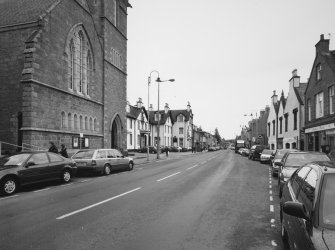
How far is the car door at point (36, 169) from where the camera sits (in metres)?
11.3

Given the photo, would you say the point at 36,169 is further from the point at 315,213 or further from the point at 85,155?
the point at 315,213

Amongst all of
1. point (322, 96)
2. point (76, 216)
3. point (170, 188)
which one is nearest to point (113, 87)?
point (322, 96)

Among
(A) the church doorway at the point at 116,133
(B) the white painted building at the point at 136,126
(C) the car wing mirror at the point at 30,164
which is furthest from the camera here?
(B) the white painted building at the point at 136,126

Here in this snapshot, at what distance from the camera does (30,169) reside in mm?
11500

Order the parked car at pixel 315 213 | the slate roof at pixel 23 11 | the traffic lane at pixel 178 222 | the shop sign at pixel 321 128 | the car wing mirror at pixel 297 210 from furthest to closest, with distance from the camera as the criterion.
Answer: the shop sign at pixel 321 128
the slate roof at pixel 23 11
the traffic lane at pixel 178 222
the car wing mirror at pixel 297 210
the parked car at pixel 315 213

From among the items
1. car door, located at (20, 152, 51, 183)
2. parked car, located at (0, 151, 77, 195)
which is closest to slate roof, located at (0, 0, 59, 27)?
parked car, located at (0, 151, 77, 195)

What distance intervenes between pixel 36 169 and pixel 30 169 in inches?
11.9

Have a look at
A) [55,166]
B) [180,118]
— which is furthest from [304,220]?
[180,118]

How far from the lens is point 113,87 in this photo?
3269 cm

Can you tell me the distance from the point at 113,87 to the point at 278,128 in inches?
1067

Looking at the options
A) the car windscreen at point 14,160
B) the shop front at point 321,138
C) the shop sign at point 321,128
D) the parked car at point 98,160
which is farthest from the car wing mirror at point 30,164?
the shop sign at point 321,128

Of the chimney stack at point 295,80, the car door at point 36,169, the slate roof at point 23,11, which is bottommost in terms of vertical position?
the car door at point 36,169

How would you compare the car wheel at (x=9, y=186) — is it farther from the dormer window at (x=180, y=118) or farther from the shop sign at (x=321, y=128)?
the dormer window at (x=180, y=118)

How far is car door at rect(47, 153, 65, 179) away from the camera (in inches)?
498
